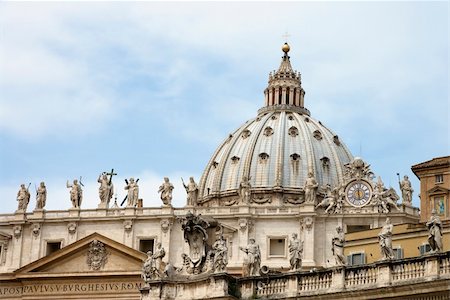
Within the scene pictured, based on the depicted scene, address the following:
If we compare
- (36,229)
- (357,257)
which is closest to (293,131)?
(36,229)

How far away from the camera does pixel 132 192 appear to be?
9875 centimetres

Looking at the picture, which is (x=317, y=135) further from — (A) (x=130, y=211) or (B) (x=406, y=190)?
(A) (x=130, y=211)

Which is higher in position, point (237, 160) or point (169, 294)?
point (237, 160)

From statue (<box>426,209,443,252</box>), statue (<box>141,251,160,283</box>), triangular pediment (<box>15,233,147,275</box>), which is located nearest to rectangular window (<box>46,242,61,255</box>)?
triangular pediment (<box>15,233,147,275</box>)

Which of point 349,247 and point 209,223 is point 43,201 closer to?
point 349,247

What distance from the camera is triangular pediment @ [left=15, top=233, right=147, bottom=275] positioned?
93.7m

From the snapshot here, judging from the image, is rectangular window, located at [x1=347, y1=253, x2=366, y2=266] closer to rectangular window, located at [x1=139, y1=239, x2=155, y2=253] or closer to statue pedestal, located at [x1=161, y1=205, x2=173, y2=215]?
statue pedestal, located at [x1=161, y1=205, x2=173, y2=215]

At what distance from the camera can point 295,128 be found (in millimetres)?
157875

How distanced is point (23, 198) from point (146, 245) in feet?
37.1

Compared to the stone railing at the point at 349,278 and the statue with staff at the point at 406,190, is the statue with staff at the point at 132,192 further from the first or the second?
the stone railing at the point at 349,278

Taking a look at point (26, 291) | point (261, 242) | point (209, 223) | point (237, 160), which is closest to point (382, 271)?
point (209, 223)

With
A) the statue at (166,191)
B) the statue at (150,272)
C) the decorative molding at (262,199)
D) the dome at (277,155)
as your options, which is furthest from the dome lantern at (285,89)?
the statue at (150,272)

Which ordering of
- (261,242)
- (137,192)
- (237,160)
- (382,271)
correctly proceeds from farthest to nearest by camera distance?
(237,160)
(137,192)
(261,242)
(382,271)

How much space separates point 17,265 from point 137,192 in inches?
446
